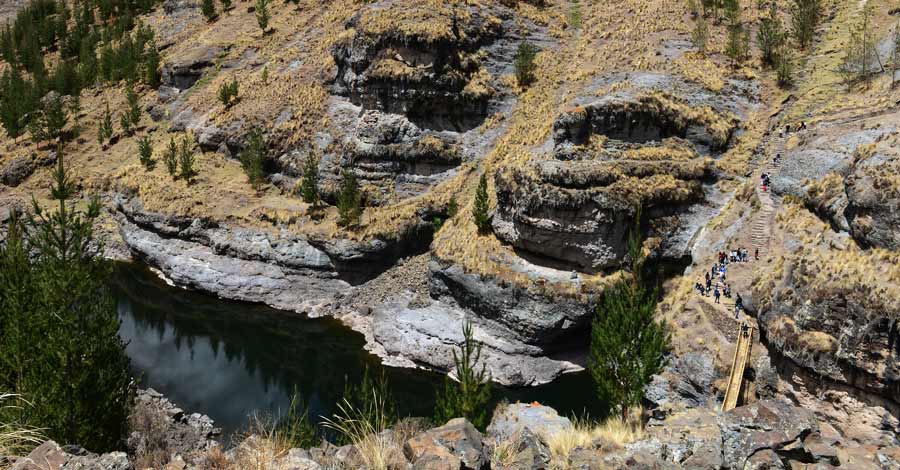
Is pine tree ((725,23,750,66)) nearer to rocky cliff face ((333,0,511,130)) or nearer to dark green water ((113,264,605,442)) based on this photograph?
rocky cliff face ((333,0,511,130))

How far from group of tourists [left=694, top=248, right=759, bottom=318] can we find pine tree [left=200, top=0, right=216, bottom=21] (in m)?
87.7

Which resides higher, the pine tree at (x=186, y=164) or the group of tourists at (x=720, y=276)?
the group of tourists at (x=720, y=276)

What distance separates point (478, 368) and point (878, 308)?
73.6ft

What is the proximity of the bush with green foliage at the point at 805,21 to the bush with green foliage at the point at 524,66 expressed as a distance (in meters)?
26.9

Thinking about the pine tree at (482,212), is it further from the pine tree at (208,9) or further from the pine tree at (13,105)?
the pine tree at (208,9)

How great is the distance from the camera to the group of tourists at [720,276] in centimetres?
3534

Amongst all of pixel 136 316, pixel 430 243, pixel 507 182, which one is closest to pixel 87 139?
pixel 136 316

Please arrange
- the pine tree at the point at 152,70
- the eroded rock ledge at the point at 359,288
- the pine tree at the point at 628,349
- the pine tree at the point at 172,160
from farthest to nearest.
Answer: the pine tree at the point at 152,70, the pine tree at the point at 172,160, the eroded rock ledge at the point at 359,288, the pine tree at the point at 628,349

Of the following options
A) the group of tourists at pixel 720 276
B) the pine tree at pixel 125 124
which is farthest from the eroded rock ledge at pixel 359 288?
the pine tree at pixel 125 124

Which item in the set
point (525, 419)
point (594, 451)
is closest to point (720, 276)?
point (525, 419)

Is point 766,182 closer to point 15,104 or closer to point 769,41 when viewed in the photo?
point 769,41

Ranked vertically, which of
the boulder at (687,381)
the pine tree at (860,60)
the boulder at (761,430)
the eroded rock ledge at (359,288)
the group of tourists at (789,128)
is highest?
the pine tree at (860,60)

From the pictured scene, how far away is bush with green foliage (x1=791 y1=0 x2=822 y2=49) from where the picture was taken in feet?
184

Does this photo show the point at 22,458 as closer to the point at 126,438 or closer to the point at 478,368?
the point at 126,438
